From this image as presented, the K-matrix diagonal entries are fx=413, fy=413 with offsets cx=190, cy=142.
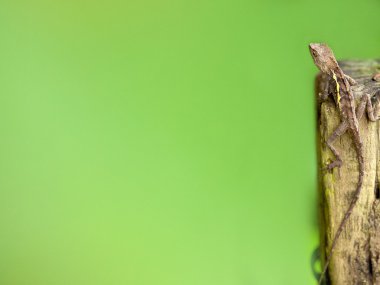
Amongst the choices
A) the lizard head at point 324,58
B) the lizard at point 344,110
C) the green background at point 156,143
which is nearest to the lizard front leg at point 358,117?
the lizard at point 344,110

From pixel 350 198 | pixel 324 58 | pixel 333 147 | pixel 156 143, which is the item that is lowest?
pixel 350 198

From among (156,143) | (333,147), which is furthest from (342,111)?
(156,143)

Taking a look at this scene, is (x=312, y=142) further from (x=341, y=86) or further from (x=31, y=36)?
(x=31, y=36)

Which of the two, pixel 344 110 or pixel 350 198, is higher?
pixel 344 110

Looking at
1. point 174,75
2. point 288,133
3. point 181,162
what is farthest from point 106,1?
point 288,133

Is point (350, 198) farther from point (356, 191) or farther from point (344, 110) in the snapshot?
point (344, 110)

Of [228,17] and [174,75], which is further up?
[228,17]

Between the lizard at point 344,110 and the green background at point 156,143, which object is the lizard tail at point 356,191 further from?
the green background at point 156,143
